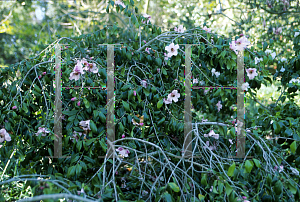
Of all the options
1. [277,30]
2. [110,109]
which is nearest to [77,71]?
[110,109]

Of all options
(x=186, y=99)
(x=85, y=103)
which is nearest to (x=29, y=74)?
(x=85, y=103)

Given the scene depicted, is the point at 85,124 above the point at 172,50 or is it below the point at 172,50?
below

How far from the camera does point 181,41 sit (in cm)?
176

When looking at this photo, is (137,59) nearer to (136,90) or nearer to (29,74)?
(136,90)

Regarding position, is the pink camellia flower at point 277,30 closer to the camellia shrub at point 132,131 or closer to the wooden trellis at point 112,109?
the camellia shrub at point 132,131

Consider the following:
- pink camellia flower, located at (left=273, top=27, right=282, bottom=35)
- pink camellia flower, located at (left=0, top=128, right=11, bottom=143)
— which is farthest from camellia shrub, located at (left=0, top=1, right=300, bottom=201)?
pink camellia flower, located at (left=273, top=27, right=282, bottom=35)

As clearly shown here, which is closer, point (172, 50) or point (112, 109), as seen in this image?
point (112, 109)

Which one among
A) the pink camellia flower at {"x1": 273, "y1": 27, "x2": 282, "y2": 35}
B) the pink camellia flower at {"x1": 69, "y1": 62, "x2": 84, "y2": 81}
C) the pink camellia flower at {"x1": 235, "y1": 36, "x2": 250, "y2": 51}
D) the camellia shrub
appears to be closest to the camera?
the camellia shrub

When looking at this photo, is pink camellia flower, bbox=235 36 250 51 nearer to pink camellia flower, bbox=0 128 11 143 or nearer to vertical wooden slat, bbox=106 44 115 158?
vertical wooden slat, bbox=106 44 115 158

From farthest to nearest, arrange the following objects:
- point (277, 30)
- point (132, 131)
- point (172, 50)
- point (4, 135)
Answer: point (277, 30) < point (172, 50) < point (132, 131) < point (4, 135)

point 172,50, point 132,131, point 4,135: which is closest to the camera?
point 4,135

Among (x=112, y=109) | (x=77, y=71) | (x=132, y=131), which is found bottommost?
(x=132, y=131)

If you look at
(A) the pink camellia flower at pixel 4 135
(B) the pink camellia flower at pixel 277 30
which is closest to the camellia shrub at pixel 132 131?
(A) the pink camellia flower at pixel 4 135

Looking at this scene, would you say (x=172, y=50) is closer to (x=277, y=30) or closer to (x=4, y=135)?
(x=4, y=135)
